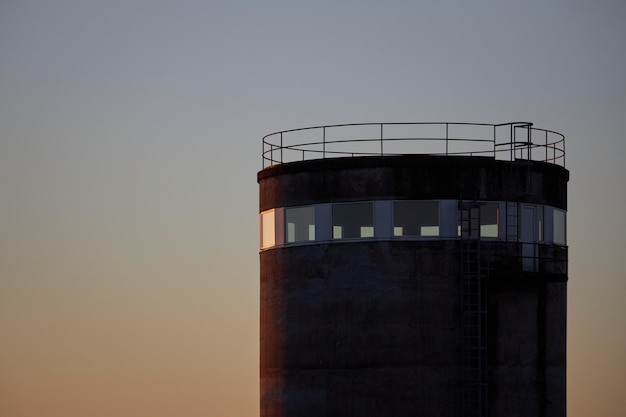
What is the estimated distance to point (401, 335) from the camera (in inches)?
2398

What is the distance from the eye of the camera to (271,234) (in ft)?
211

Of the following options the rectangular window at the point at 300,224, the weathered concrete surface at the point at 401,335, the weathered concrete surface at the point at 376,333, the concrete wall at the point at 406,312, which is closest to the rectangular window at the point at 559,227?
the concrete wall at the point at 406,312

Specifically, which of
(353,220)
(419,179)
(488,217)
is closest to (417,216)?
(419,179)

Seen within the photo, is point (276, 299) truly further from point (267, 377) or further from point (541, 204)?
point (541, 204)

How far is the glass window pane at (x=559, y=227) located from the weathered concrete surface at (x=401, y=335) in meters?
1.84

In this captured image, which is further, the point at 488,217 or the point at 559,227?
the point at 559,227

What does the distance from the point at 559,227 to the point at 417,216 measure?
18.7 ft

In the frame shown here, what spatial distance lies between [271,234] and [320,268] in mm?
2941

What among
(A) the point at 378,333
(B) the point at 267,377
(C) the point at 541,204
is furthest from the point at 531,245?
(B) the point at 267,377

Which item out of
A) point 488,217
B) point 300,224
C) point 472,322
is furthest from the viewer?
point 300,224

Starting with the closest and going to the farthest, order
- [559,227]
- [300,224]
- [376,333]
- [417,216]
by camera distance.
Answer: [376,333] < [417,216] < [300,224] < [559,227]

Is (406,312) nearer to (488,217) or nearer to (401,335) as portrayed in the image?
(401,335)

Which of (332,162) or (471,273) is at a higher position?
(332,162)

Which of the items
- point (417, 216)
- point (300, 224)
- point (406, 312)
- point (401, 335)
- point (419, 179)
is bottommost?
point (401, 335)
